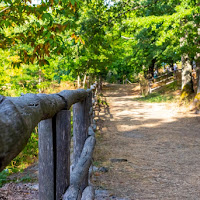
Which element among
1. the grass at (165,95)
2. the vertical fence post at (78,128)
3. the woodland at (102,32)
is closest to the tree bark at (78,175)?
the vertical fence post at (78,128)

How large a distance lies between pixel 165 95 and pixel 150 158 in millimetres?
13571

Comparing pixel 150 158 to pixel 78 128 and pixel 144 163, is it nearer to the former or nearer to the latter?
pixel 144 163

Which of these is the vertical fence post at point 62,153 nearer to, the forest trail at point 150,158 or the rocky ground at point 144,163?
the rocky ground at point 144,163

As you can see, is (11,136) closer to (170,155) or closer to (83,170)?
(83,170)

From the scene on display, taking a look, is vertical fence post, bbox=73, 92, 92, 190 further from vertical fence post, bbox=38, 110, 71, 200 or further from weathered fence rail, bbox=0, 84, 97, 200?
vertical fence post, bbox=38, 110, 71, 200

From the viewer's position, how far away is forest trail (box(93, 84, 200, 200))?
4.15 m

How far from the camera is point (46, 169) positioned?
1754mm

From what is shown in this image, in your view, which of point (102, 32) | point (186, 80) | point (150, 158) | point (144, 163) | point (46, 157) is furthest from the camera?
point (186, 80)

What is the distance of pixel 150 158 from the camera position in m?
5.93

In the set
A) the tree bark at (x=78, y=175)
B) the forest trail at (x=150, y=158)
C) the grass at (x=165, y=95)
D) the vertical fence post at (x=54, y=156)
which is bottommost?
the forest trail at (x=150, y=158)

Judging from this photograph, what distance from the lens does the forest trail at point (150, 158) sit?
13.6 ft

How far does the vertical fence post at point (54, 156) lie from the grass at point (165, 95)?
1541 centimetres

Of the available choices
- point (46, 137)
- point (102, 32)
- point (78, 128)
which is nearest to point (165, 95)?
point (102, 32)

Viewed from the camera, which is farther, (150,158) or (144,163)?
(150,158)
